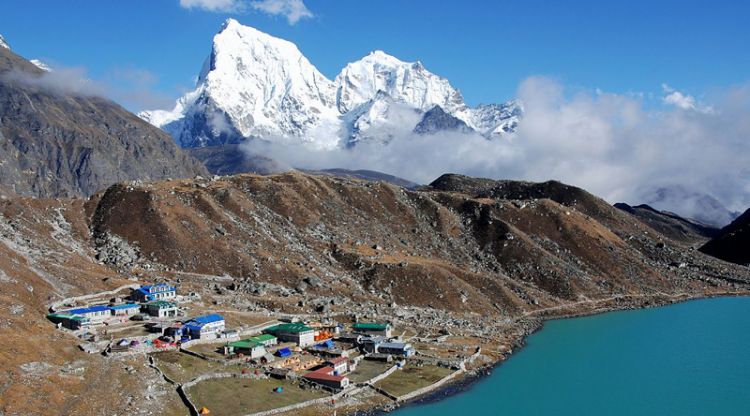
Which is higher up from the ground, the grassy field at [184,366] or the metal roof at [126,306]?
the metal roof at [126,306]

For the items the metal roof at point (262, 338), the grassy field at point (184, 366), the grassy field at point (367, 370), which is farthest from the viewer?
the metal roof at point (262, 338)

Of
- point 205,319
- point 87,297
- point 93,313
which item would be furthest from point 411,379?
point 87,297

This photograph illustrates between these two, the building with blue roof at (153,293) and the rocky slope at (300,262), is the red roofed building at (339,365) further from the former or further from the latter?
the building with blue roof at (153,293)

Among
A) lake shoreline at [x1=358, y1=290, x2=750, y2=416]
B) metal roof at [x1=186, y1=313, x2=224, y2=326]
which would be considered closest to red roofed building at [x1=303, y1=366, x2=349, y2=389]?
lake shoreline at [x1=358, y1=290, x2=750, y2=416]

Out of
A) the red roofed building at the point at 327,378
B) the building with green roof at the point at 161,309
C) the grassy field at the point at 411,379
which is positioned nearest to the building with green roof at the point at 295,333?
the red roofed building at the point at 327,378

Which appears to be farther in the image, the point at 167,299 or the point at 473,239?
the point at 473,239

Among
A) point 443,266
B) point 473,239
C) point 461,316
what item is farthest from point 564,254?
point 461,316

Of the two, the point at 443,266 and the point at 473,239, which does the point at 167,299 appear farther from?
the point at 473,239
